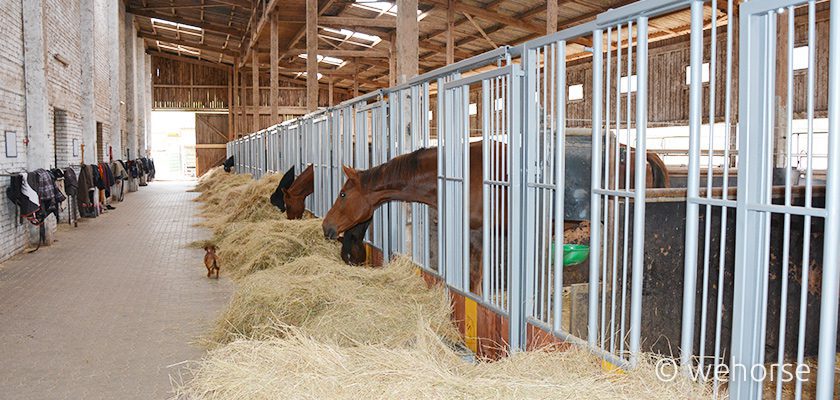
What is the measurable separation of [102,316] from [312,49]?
366 inches

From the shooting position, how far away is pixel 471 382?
2.64 metres

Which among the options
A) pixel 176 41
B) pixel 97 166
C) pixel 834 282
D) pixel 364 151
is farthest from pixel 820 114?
pixel 176 41

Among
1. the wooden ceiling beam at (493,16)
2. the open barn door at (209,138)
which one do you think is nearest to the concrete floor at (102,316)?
the wooden ceiling beam at (493,16)

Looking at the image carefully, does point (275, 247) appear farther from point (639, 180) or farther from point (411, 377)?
point (639, 180)

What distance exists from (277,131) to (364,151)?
8.11 meters

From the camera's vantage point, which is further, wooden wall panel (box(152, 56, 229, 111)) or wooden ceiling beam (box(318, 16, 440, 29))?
wooden wall panel (box(152, 56, 229, 111))

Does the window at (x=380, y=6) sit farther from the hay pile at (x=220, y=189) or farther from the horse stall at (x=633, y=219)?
the horse stall at (x=633, y=219)

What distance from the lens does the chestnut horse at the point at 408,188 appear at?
16.4ft

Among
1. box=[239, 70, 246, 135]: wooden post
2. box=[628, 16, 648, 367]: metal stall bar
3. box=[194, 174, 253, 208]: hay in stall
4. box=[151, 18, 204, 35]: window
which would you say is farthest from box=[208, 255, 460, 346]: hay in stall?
box=[239, 70, 246, 135]: wooden post

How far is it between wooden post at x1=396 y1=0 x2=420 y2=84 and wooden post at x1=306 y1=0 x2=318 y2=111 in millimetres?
6874

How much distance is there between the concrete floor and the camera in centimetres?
439

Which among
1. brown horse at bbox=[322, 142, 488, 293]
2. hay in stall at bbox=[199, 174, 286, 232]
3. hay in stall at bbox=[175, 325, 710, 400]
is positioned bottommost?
hay in stall at bbox=[175, 325, 710, 400]

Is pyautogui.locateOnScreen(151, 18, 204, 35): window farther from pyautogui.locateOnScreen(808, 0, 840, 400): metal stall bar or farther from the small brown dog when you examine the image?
pyautogui.locateOnScreen(808, 0, 840, 400): metal stall bar

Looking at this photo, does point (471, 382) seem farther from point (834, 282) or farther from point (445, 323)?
point (445, 323)
